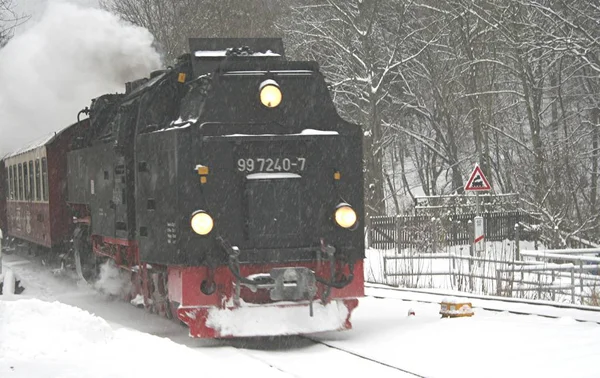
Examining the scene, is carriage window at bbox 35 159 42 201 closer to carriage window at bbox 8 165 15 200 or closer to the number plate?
carriage window at bbox 8 165 15 200

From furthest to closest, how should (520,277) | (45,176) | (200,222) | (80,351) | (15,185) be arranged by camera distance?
(15,185) < (520,277) < (45,176) < (200,222) < (80,351)

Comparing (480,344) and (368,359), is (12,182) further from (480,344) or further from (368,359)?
(480,344)

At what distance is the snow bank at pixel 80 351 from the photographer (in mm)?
7219

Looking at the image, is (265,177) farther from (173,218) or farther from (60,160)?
(60,160)

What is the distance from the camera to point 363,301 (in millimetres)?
13398

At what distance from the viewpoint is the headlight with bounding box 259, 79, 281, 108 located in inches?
369

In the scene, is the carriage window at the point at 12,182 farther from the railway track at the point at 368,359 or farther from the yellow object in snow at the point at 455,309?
the yellow object in snow at the point at 455,309

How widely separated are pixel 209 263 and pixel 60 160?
315 inches

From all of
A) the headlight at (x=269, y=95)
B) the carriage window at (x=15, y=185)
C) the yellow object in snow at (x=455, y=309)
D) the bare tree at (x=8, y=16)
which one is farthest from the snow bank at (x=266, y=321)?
the carriage window at (x=15, y=185)

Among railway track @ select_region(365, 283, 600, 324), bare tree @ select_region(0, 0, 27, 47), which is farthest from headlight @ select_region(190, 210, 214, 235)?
bare tree @ select_region(0, 0, 27, 47)

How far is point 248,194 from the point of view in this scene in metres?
9.12

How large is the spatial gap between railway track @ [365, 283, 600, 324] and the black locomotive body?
2488 millimetres

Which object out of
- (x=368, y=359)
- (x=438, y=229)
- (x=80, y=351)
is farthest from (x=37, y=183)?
(x=438, y=229)

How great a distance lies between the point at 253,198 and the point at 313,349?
1.66 metres
